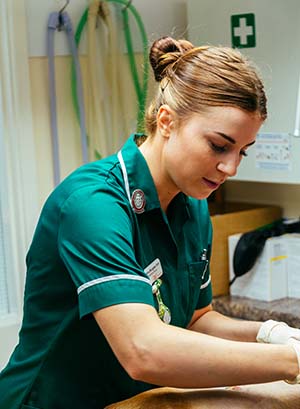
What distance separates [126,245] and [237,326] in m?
0.45

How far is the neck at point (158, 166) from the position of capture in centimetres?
143

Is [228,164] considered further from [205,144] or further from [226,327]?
[226,327]

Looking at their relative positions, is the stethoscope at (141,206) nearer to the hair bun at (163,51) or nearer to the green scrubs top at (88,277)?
the green scrubs top at (88,277)

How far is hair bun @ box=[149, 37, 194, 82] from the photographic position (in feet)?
4.83

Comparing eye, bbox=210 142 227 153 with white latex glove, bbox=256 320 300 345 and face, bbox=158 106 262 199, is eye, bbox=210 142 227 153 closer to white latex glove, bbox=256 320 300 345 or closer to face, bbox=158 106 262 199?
face, bbox=158 106 262 199

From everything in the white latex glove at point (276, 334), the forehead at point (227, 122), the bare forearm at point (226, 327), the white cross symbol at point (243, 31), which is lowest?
the bare forearm at point (226, 327)

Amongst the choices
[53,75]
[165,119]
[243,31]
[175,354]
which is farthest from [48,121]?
[175,354]

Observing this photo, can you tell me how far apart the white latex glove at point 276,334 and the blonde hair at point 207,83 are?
1.42ft

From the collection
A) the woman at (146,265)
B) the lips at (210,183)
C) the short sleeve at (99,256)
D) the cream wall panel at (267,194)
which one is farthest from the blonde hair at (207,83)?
the cream wall panel at (267,194)

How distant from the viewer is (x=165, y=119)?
1.39 metres

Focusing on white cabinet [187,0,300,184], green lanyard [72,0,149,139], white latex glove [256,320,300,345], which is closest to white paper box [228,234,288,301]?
white cabinet [187,0,300,184]

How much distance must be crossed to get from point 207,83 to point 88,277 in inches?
16.6

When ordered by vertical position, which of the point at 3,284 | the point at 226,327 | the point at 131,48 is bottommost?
the point at 3,284

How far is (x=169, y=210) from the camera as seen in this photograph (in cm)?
152
